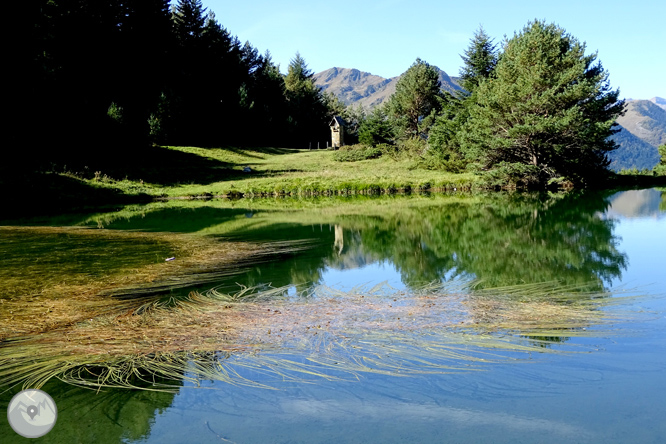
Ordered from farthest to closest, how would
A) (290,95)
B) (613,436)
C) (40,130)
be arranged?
(290,95), (40,130), (613,436)

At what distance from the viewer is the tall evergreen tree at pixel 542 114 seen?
34.4 m

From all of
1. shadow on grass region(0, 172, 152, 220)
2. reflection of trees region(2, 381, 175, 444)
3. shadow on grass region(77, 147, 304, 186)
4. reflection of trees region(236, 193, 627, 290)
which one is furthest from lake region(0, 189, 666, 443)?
shadow on grass region(77, 147, 304, 186)

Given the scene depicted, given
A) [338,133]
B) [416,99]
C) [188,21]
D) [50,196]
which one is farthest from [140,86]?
[416,99]

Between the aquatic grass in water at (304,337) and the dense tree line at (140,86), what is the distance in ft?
108

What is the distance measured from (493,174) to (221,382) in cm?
3446

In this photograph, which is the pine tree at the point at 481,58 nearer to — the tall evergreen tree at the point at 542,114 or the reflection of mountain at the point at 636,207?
the tall evergreen tree at the point at 542,114

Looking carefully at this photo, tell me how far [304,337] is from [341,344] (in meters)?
0.52

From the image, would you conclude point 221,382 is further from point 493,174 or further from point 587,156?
point 587,156

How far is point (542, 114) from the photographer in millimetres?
36375

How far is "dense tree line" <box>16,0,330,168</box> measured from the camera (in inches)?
1455

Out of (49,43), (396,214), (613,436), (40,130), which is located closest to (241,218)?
(396,214)

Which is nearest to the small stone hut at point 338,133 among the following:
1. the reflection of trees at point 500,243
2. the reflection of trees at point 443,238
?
the reflection of trees at point 443,238

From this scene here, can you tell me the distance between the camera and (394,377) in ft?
16.9

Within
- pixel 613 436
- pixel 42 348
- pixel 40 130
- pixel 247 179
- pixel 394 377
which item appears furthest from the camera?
pixel 247 179
